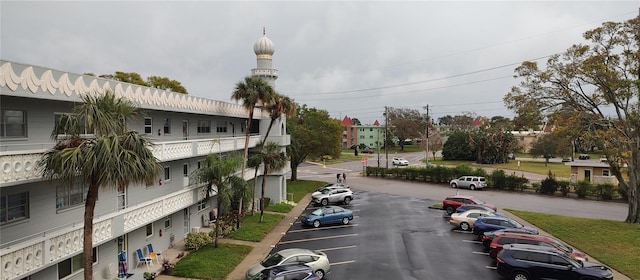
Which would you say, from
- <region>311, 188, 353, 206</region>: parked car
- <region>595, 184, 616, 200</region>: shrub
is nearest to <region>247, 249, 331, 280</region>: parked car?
<region>311, 188, 353, 206</region>: parked car

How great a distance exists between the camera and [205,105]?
28.1 meters

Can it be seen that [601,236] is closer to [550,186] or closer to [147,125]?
[550,186]

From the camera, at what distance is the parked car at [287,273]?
17.3 metres

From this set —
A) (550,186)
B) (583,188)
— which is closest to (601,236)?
(583,188)

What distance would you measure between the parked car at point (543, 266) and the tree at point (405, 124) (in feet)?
328

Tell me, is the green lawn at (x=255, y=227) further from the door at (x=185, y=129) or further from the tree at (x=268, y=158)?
the door at (x=185, y=129)

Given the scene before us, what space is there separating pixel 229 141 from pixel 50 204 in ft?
49.9

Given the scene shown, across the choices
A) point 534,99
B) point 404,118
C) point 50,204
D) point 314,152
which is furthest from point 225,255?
point 404,118

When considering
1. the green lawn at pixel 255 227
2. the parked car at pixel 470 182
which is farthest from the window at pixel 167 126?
the parked car at pixel 470 182

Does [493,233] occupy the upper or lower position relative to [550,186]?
lower

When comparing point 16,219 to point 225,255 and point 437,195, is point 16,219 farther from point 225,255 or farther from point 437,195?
point 437,195

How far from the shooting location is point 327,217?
30.8 m

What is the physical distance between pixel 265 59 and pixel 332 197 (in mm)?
14486

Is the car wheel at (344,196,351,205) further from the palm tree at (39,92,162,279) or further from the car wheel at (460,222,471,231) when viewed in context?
the palm tree at (39,92,162,279)
